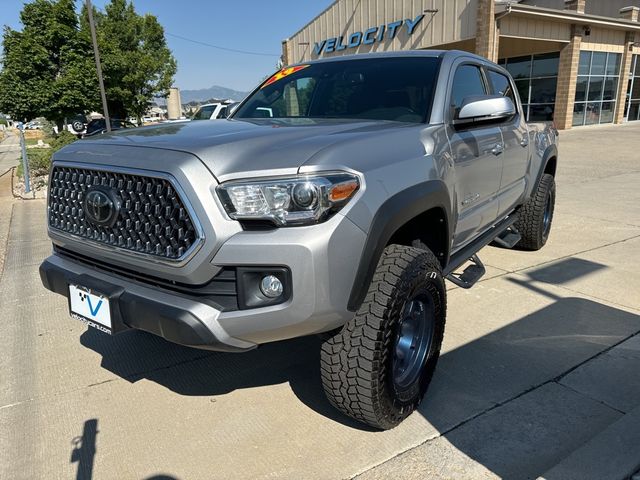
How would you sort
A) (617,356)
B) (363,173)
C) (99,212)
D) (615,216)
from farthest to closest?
(615,216) → (617,356) → (99,212) → (363,173)

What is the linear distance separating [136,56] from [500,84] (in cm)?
2241

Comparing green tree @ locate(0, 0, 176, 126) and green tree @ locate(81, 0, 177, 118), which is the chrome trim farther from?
green tree @ locate(81, 0, 177, 118)

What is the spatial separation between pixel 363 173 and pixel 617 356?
217 cm

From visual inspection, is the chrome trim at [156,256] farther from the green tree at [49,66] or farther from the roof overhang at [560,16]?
the roof overhang at [560,16]

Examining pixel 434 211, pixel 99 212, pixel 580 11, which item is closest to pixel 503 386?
pixel 434 211

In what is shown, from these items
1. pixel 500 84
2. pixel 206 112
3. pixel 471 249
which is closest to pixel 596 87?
pixel 206 112

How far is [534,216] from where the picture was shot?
199 inches

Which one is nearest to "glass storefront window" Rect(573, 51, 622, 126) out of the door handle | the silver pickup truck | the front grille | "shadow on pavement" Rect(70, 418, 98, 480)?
the door handle

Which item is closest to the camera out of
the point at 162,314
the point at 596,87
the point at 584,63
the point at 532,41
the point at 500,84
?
the point at 162,314

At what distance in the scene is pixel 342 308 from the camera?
199 cm

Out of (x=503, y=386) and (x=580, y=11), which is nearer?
(x=503, y=386)

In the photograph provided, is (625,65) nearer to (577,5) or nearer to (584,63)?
(584,63)

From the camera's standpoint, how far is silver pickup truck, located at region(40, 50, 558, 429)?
1.90 meters

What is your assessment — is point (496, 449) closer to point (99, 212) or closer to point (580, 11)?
point (99, 212)
